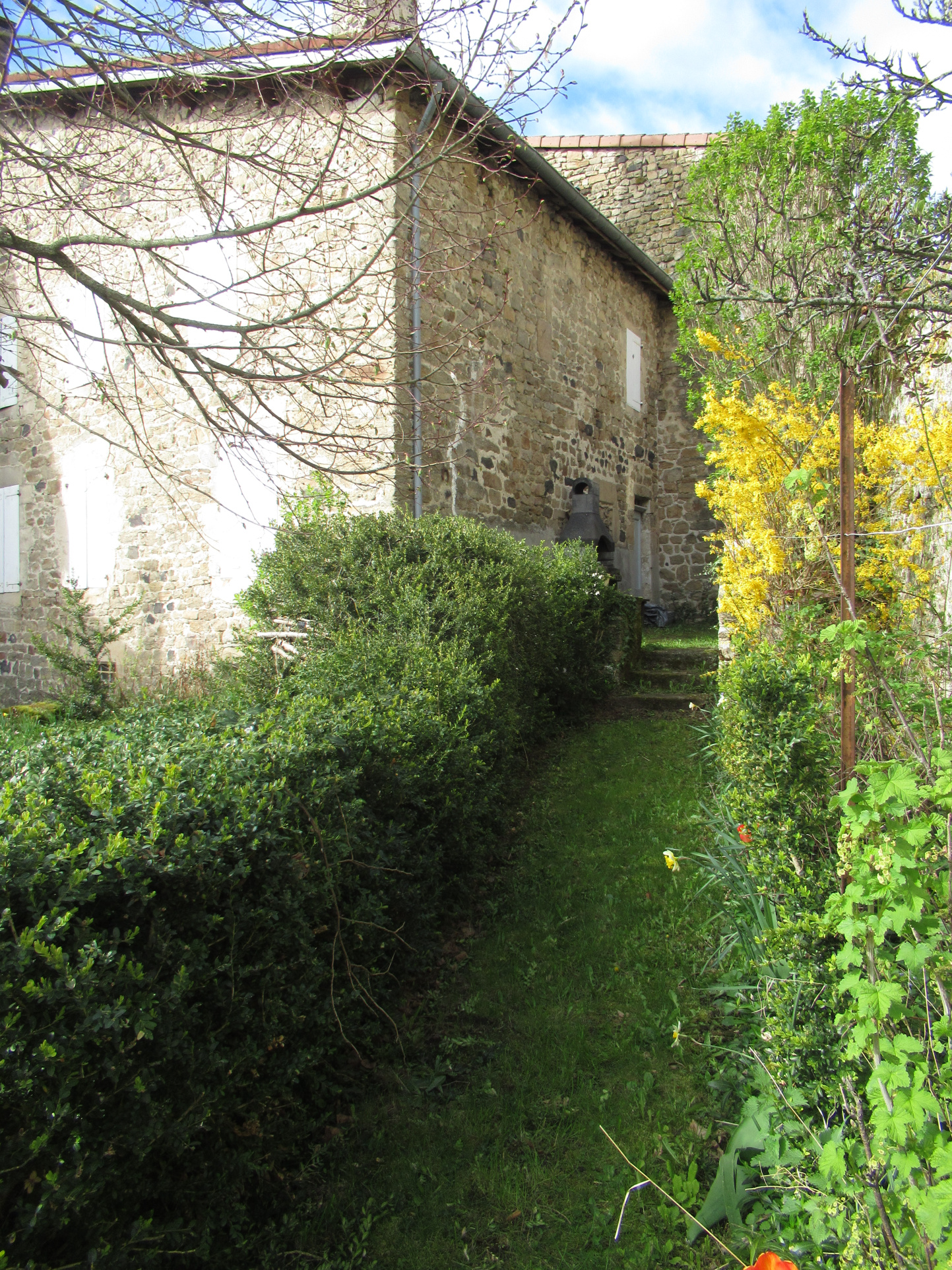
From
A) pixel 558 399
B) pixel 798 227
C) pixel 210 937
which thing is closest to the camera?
pixel 210 937

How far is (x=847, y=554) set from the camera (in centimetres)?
226

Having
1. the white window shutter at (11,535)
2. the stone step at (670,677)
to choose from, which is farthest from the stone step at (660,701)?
the white window shutter at (11,535)

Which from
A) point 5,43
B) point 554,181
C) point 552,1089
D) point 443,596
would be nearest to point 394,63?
point 5,43

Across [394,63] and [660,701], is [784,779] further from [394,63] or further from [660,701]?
[660,701]

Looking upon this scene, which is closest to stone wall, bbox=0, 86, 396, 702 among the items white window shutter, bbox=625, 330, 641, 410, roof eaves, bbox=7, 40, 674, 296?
roof eaves, bbox=7, 40, 674, 296

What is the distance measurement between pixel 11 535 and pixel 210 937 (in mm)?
9344

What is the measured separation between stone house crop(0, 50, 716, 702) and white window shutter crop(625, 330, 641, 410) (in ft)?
0.15

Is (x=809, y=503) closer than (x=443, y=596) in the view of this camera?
Yes

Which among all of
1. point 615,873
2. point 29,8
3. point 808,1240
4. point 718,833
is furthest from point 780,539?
point 29,8

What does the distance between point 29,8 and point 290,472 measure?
4473mm

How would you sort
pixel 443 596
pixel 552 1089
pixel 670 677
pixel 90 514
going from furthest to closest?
pixel 90 514
pixel 670 677
pixel 443 596
pixel 552 1089

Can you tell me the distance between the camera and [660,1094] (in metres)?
2.63

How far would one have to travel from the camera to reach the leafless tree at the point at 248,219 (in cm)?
355

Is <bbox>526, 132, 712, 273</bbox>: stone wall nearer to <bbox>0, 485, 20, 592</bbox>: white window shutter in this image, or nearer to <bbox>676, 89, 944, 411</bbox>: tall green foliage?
<bbox>676, 89, 944, 411</bbox>: tall green foliage
